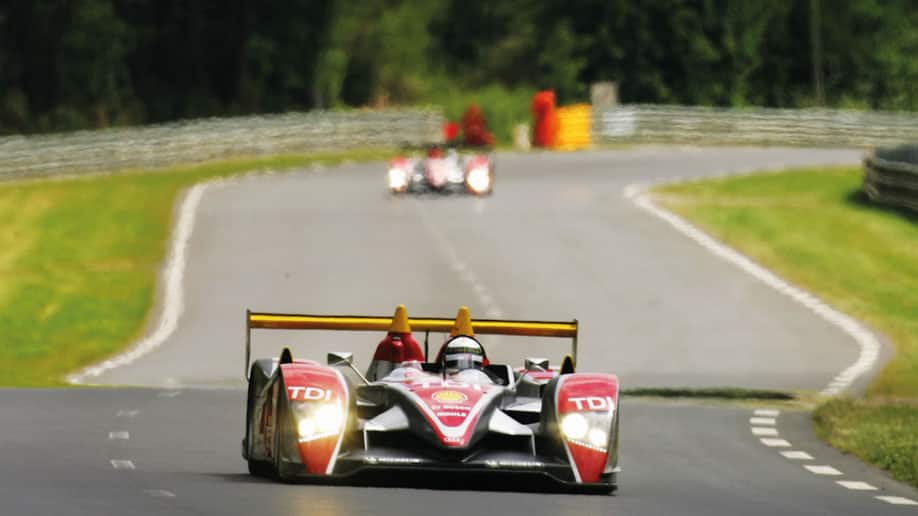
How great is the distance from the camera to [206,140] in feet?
207

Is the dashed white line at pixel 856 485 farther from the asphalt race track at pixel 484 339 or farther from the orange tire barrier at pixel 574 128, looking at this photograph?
the orange tire barrier at pixel 574 128

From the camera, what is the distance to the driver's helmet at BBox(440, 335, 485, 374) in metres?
16.1

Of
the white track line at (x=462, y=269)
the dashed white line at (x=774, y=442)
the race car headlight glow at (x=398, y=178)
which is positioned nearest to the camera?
the dashed white line at (x=774, y=442)

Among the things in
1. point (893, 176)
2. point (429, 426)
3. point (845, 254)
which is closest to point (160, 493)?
point (429, 426)

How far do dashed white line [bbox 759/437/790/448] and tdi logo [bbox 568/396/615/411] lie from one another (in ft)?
19.2

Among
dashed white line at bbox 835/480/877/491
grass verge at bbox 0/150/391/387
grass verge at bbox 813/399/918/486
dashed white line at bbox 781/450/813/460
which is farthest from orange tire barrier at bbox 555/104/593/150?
dashed white line at bbox 835/480/877/491

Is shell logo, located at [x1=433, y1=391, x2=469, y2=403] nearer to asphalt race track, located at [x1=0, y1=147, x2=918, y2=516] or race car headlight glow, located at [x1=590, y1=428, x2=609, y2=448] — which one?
asphalt race track, located at [x1=0, y1=147, x2=918, y2=516]

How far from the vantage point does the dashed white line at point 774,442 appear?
67.6 feet

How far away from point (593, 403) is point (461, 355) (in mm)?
1530

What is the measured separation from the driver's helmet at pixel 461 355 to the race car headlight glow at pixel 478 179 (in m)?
37.2

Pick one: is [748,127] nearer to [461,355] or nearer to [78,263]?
[78,263]

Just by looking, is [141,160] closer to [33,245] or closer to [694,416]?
[33,245]

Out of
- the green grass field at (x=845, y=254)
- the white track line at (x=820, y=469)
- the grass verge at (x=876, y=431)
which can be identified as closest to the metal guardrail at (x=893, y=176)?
the green grass field at (x=845, y=254)

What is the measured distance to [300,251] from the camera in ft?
139
